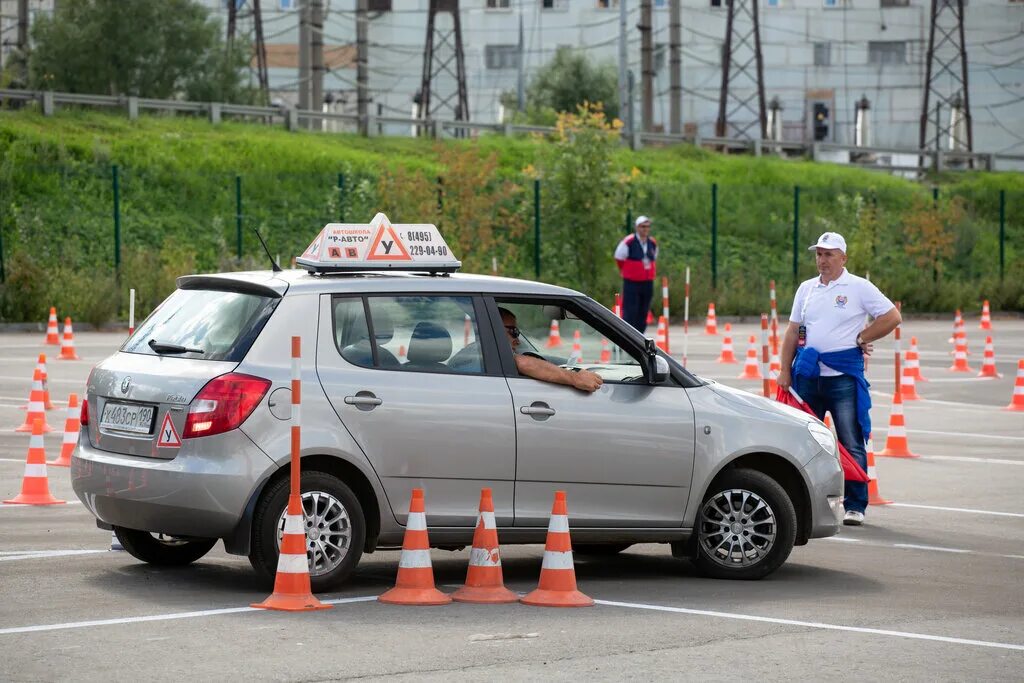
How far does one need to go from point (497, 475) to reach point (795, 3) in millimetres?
75209

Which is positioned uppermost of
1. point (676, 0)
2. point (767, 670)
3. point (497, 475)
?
point (676, 0)

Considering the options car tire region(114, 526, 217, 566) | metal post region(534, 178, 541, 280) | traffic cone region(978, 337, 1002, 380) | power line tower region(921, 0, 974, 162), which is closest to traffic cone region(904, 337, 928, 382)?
traffic cone region(978, 337, 1002, 380)

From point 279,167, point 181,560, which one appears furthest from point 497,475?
point 279,167

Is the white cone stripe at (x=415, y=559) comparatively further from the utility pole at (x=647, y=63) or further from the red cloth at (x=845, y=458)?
the utility pole at (x=647, y=63)

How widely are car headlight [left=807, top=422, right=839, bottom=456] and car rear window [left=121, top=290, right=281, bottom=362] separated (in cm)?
320

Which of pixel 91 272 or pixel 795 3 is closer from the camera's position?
pixel 91 272

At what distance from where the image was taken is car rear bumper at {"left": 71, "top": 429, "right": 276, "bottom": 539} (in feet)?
28.6

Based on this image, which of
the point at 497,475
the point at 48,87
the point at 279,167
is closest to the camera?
the point at 497,475

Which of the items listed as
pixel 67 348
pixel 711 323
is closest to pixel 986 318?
pixel 711 323

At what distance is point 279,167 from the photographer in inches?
1944

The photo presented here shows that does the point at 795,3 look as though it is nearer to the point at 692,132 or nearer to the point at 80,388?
the point at 692,132

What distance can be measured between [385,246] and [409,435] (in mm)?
1225

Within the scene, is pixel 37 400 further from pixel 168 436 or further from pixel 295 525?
pixel 295 525

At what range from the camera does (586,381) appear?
9.56 m
